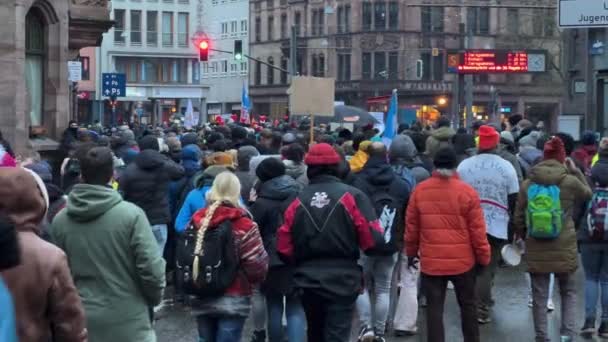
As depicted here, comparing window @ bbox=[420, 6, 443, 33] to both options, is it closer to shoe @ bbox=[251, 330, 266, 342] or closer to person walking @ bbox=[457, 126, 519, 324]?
person walking @ bbox=[457, 126, 519, 324]

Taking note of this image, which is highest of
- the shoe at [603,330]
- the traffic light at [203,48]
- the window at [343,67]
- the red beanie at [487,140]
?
the window at [343,67]

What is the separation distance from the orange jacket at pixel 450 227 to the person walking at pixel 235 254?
170 cm

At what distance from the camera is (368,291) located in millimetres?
11648

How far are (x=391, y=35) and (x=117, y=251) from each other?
236 ft

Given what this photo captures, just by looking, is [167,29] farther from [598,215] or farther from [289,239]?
[289,239]

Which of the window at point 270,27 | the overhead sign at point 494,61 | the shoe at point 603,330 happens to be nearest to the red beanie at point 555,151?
the shoe at point 603,330

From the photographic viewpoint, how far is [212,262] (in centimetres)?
828

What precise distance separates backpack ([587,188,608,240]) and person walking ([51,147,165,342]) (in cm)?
517

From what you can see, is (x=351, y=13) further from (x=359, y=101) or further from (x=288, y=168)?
(x=288, y=168)

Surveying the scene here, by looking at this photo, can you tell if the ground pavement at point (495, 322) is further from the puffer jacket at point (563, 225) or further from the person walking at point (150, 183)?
the puffer jacket at point (563, 225)

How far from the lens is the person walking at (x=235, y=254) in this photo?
836 cm

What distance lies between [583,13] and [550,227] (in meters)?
7.36

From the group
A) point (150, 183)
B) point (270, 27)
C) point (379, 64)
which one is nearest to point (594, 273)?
point (150, 183)

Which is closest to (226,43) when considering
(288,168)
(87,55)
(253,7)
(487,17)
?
(253,7)
